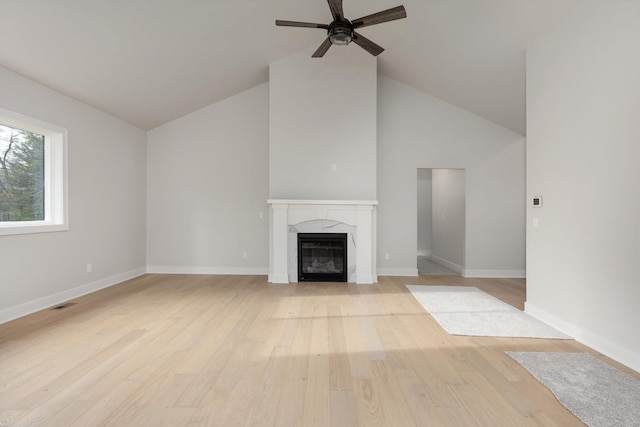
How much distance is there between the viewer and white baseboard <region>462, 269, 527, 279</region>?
598 cm

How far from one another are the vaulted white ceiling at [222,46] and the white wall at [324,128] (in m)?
0.33

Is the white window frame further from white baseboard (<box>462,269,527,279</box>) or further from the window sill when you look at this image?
white baseboard (<box>462,269,527,279</box>)

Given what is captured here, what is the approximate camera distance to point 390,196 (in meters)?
6.11

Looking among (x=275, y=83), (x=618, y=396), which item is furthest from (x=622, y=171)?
(x=275, y=83)

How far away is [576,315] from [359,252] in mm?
2916

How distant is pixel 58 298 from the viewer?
4.09 m

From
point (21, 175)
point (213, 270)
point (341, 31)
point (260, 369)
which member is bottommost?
point (260, 369)

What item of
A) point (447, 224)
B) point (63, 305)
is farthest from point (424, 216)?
point (63, 305)

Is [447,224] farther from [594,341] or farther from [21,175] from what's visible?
[21,175]

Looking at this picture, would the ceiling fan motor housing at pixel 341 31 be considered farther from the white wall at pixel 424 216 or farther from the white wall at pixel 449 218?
the white wall at pixel 424 216

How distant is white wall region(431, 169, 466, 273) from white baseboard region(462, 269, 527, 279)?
187mm

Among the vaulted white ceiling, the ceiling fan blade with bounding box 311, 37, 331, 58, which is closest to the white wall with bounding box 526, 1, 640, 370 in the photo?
the vaulted white ceiling

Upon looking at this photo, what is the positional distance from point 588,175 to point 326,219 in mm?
3361

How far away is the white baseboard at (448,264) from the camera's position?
6.40 meters
